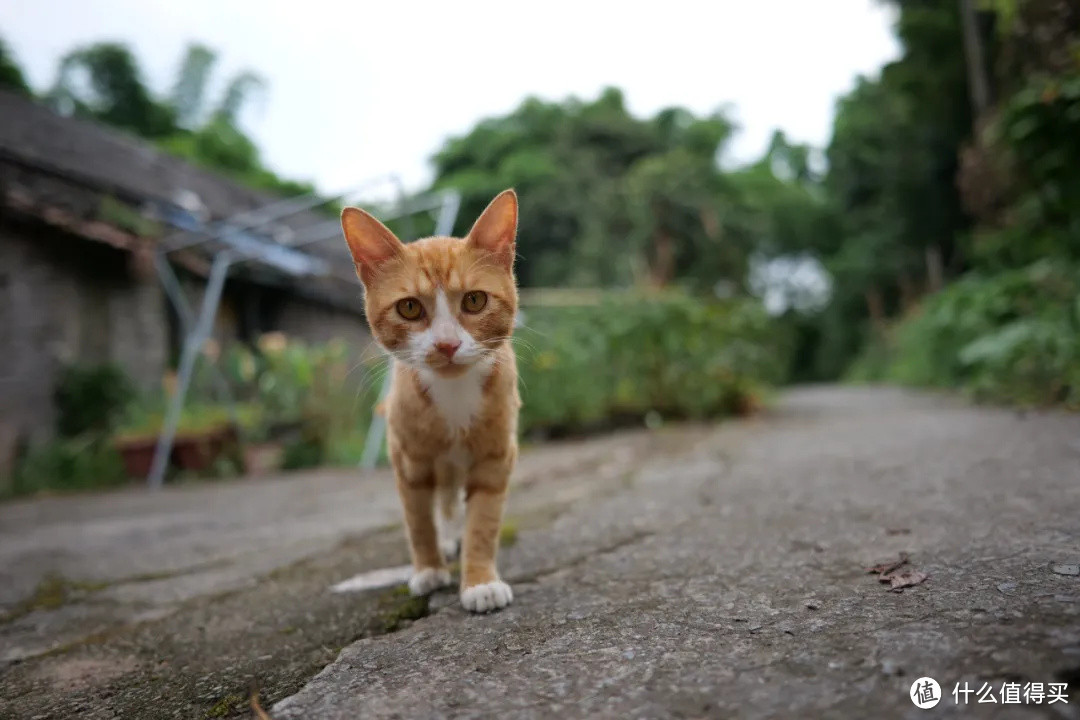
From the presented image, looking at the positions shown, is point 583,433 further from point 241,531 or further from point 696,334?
point 241,531

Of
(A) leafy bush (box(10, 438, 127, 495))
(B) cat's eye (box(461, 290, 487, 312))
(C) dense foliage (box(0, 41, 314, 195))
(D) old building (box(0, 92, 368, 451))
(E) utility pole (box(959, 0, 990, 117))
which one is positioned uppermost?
(C) dense foliage (box(0, 41, 314, 195))

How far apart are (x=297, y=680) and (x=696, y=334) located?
499 cm

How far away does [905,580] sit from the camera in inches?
53.9

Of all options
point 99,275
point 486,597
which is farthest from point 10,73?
point 486,597

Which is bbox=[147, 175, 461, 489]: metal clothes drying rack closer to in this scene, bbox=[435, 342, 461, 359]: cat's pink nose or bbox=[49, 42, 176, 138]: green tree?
bbox=[435, 342, 461, 359]: cat's pink nose

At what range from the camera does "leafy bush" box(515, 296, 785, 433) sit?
18.4ft

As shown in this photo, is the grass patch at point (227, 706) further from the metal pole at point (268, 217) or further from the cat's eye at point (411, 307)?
the metal pole at point (268, 217)

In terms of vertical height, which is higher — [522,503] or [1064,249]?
[1064,249]

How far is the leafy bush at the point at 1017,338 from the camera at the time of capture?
174 inches

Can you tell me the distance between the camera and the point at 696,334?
18.9 ft

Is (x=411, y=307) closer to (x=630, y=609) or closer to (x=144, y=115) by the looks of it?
(x=630, y=609)

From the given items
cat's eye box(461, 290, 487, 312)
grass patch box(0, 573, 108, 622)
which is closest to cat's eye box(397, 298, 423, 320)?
cat's eye box(461, 290, 487, 312)

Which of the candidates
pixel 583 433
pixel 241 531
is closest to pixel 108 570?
pixel 241 531

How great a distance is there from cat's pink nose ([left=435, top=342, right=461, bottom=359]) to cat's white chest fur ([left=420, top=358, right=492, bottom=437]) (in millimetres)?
135
